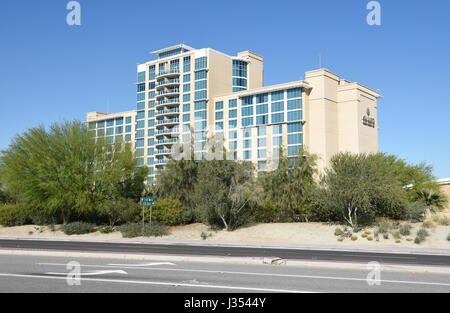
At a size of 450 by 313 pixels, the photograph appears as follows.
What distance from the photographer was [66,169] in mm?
43156

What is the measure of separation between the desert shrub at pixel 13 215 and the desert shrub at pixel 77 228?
8185 mm

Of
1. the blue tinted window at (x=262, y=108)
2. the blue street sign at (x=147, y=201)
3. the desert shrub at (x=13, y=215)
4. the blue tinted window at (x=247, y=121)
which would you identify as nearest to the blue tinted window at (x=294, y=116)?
the blue tinted window at (x=262, y=108)

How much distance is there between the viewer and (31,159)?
4309 centimetres

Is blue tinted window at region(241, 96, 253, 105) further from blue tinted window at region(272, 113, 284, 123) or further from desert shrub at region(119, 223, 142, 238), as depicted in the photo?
desert shrub at region(119, 223, 142, 238)

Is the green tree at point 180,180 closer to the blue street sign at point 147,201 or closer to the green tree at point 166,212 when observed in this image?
the green tree at point 166,212

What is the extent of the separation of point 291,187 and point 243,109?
5009 centimetres

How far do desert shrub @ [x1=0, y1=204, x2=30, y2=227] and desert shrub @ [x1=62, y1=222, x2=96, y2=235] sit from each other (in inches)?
322

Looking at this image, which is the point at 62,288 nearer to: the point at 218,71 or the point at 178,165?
the point at 178,165

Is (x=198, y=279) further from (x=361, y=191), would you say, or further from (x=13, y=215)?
(x=13, y=215)

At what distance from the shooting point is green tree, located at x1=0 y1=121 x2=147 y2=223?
42875 millimetres

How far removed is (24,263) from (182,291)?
9547mm

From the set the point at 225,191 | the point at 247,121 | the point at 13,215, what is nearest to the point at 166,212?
the point at 225,191

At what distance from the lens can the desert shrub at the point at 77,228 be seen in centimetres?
4256
